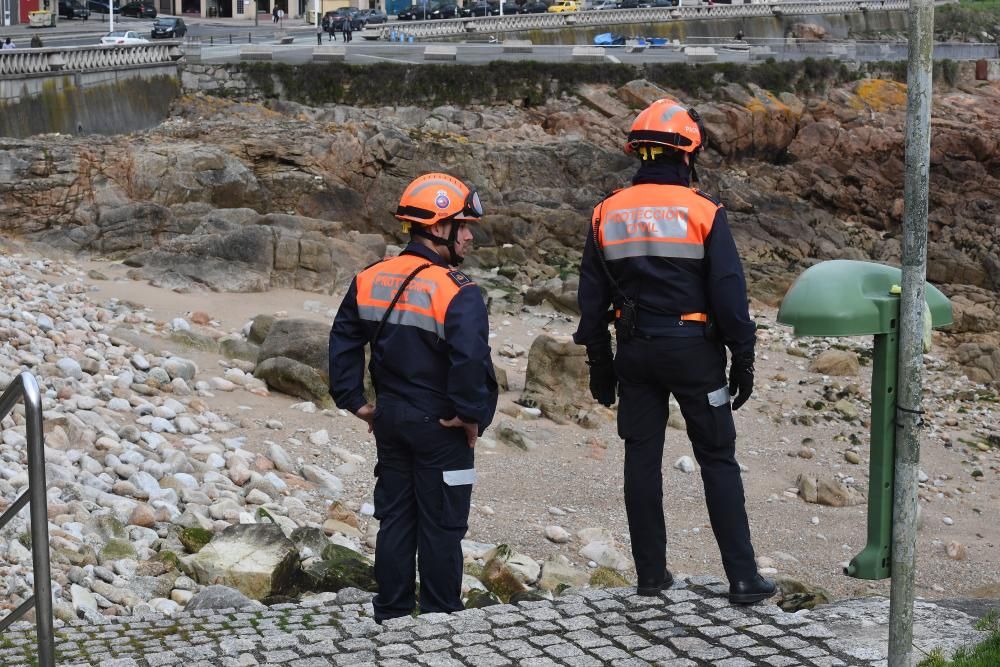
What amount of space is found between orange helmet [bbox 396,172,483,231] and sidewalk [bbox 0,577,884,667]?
179cm

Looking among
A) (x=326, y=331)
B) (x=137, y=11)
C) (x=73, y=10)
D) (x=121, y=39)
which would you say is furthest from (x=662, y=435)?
(x=137, y=11)

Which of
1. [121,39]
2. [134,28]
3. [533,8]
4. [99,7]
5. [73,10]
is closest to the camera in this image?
[121,39]

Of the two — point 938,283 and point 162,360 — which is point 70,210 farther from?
point 938,283

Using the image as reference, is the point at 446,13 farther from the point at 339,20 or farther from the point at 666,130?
the point at 666,130

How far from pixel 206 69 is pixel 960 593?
29334 millimetres

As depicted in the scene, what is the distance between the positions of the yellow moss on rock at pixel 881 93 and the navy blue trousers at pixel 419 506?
1399 inches

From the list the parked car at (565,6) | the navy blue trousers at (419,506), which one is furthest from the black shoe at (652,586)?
the parked car at (565,6)

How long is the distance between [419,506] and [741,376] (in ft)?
5.11

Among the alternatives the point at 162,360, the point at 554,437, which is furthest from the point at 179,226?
the point at 554,437

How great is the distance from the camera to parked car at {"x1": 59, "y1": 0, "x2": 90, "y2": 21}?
181 ft

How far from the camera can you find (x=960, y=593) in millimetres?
10820

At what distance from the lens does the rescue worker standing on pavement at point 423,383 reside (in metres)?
5.91

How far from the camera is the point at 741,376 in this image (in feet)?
19.2

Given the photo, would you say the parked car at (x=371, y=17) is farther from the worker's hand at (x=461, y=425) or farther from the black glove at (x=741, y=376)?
the black glove at (x=741, y=376)
